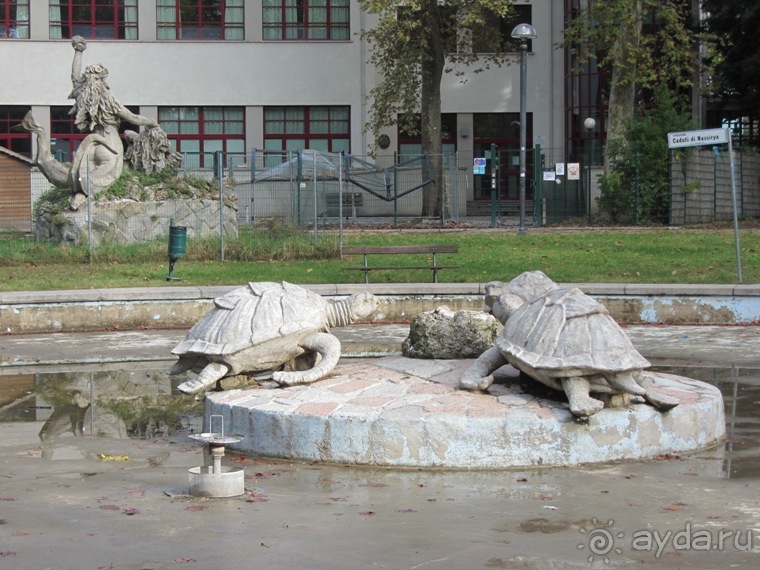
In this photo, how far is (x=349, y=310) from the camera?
988 centimetres

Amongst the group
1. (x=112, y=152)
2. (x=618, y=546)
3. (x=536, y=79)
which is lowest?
(x=618, y=546)

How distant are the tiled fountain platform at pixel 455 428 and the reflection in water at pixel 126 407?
53 cm

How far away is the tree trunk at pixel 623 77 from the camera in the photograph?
32750 mm

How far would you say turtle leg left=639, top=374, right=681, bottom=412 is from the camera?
8062 mm

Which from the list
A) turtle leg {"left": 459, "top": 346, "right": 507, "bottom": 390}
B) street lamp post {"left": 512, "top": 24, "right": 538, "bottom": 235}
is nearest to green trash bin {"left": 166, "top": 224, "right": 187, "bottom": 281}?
turtle leg {"left": 459, "top": 346, "right": 507, "bottom": 390}

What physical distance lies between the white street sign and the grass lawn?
212 centimetres

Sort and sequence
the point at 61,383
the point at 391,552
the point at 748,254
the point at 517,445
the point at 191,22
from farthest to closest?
the point at 191,22 < the point at 748,254 < the point at 61,383 < the point at 517,445 < the point at 391,552

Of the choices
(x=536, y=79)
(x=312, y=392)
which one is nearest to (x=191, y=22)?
(x=536, y=79)

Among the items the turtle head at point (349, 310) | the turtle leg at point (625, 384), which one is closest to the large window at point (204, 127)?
the turtle head at point (349, 310)

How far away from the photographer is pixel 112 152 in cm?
2527

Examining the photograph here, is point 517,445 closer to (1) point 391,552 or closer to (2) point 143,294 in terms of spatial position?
(1) point 391,552

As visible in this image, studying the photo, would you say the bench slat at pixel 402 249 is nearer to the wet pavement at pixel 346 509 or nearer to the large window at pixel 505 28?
the wet pavement at pixel 346 509

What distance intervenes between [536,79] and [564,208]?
11560 millimetres

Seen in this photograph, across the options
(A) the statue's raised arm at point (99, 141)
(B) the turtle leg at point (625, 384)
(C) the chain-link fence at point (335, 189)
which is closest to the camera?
(B) the turtle leg at point (625, 384)
